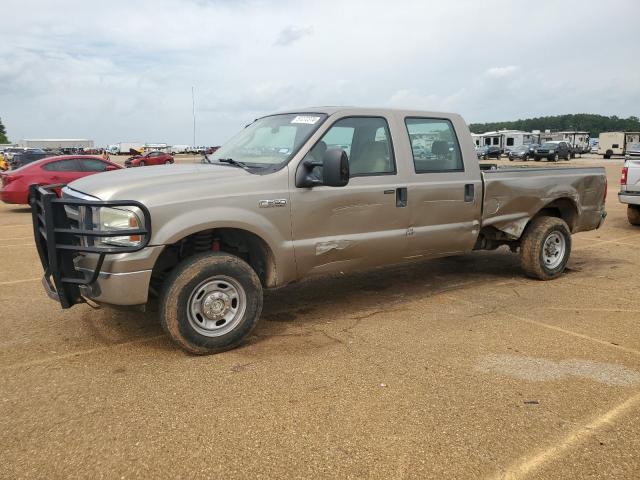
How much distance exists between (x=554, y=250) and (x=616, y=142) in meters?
55.6

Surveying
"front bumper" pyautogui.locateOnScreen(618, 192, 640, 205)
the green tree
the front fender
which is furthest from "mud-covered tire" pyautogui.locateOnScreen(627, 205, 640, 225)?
the green tree

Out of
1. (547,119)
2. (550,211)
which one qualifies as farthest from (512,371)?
(547,119)

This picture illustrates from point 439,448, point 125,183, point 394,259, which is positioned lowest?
point 439,448

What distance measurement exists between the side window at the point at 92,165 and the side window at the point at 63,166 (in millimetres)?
170

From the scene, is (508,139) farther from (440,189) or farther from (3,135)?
(3,135)

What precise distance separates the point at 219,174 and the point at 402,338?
78.0 inches

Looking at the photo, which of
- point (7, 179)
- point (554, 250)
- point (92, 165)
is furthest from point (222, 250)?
point (7, 179)

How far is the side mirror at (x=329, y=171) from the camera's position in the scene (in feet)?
13.6

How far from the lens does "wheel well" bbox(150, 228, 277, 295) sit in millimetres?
4188

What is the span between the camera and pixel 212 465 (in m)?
2.64

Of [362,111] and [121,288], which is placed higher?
[362,111]

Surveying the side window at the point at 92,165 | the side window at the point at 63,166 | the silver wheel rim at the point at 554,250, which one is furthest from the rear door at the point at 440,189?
the side window at the point at 63,166

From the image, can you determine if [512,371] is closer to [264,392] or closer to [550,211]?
[264,392]

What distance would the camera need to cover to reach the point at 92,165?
14.5 m
